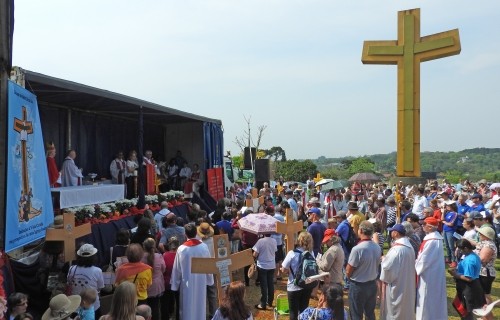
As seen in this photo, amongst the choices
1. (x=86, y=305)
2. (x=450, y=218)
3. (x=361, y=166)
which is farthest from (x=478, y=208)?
(x=361, y=166)

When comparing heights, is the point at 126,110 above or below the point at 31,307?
above

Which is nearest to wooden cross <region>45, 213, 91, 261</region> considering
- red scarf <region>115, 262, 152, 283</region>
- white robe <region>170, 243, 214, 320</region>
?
red scarf <region>115, 262, 152, 283</region>

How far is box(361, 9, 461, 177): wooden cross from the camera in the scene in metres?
14.1

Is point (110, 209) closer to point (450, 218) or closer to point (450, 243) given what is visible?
point (450, 218)

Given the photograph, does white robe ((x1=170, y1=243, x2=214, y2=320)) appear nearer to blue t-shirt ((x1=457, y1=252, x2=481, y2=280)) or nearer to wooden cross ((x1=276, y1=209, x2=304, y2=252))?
wooden cross ((x1=276, y1=209, x2=304, y2=252))

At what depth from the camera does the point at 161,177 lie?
14602mm

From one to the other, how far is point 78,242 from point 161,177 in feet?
23.7

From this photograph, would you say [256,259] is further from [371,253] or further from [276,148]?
[276,148]

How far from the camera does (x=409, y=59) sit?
1453 cm

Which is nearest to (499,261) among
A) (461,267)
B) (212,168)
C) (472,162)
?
(461,267)

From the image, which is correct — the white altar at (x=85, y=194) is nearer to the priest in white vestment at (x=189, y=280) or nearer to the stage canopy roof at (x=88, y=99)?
the stage canopy roof at (x=88, y=99)

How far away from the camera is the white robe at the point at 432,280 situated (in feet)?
19.9

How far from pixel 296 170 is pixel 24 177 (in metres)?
43.0

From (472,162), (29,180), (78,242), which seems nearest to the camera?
(29,180)
